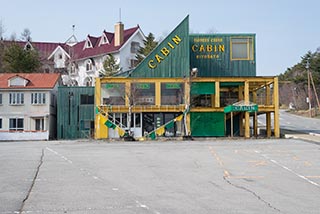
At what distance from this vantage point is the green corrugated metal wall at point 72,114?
4244 centimetres

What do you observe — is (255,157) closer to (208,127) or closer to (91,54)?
(208,127)

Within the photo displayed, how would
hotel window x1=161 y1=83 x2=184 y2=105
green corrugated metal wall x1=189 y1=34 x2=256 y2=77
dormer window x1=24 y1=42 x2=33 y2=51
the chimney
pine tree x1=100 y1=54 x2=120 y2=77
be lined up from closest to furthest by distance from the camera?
1. hotel window x1=161 y1=83 x2=184 y2=105
2. green corrugated metal wall x1=189 y1=34 x2=256 y2=77
3. pine tree x1=100 y1=54 x2=120 y2=77
4. the chimney
5. dormer window x1=24 y1=42 x2=33 y2=51

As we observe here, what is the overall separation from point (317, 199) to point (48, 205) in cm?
630

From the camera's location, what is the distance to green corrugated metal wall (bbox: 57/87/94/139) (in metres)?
42.4

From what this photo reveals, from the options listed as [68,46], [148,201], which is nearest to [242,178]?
[148,201]

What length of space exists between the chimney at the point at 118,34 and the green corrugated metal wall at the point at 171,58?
20.8 meters

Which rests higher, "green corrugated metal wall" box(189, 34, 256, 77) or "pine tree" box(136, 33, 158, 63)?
"pine tree" box(136, 33, 158, 63)

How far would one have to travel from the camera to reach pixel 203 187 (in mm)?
12141

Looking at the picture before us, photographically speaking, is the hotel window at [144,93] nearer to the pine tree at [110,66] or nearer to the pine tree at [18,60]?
the pine tree at [110,66]

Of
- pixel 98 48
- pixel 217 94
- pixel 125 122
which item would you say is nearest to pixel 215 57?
pixel 217 94

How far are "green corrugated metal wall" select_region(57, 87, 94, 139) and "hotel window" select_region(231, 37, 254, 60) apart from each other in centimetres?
1462

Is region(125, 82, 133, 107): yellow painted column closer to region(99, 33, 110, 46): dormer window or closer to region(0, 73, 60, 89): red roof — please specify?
region(0, 73, 60, 89): red roof

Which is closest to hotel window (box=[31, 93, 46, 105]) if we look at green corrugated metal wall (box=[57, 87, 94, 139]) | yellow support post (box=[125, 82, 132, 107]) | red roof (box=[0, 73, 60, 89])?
red roof (box=[0, 73, 60, 89])

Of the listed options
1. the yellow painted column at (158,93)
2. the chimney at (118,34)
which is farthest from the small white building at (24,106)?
the chimney at (118,34)
